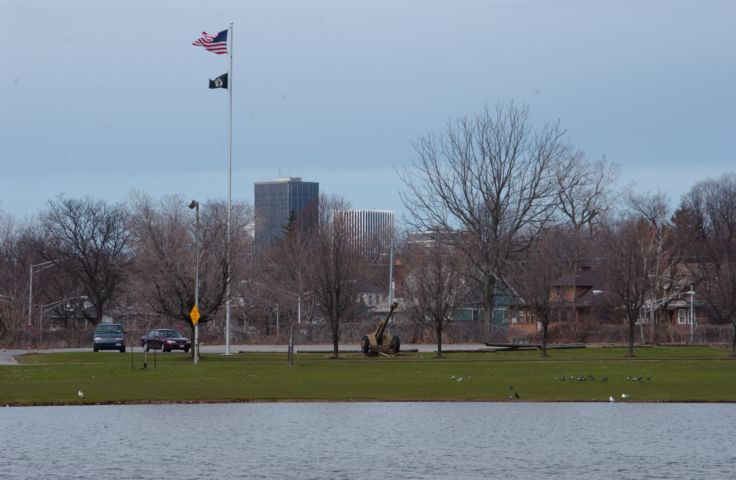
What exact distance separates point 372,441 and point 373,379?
17.2 m

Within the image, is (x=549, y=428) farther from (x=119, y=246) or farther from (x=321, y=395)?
(x=119, y=246)

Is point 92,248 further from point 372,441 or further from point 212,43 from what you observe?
point 372,441

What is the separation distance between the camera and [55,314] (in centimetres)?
12662

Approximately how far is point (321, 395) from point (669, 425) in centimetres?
1187

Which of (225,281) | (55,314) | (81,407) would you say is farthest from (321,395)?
(55,314)

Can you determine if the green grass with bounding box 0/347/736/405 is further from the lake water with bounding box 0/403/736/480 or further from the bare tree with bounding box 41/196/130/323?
the bare tree with bounding box 41/196/130/323

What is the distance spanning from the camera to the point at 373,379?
1751 inches

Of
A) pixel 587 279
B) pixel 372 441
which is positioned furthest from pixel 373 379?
pixel 587 279

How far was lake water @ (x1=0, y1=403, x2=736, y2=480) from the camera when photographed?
22984 mm

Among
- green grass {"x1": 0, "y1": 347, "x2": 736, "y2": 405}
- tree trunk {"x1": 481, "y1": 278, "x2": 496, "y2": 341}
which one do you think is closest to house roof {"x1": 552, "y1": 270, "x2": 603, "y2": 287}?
tree trunk {"x1": 481, "y1": 278, "x2": 496, "y2": 341}

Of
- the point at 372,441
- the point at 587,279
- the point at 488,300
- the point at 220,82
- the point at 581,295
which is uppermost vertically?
the point at 220,82

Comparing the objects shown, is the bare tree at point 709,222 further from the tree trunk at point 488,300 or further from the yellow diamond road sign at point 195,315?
the yellow diamond road sign at point 195,315

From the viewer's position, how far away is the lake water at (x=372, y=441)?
2298 cm

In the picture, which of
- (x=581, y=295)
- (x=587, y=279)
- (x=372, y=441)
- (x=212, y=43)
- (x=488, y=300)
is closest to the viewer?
(x=372, y=441)
